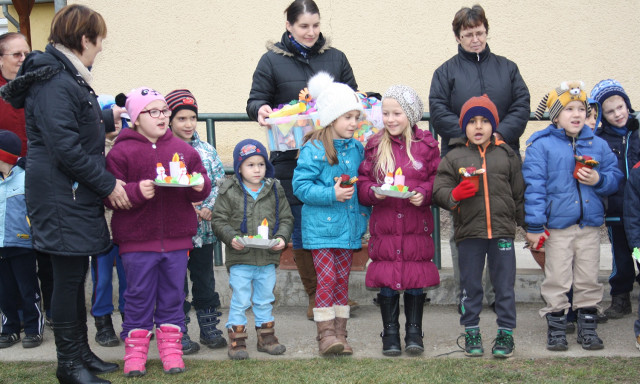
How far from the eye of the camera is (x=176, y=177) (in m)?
4.16

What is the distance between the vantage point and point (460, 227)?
4.54 meters

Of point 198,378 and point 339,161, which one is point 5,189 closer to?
point 198,378

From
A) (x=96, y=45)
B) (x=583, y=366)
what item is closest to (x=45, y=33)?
(x=96, y=45)

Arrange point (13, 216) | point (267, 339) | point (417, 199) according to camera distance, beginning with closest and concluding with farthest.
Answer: point (417, 199) → point (267, 339) → point (13, 216)

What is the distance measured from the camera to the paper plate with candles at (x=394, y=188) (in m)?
4.31

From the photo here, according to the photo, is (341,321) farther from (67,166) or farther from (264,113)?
(67,166)

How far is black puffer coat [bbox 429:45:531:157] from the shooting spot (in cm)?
502

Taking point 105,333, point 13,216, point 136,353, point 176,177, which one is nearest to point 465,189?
point 176,177

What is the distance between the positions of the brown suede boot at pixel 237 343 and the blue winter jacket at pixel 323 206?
0.70m

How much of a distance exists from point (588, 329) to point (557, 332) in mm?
224

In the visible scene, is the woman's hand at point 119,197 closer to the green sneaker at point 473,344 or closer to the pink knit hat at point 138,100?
the pink knit hat at point 138,100

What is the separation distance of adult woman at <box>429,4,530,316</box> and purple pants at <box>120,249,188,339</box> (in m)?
2.07

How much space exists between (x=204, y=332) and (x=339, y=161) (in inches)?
58.9

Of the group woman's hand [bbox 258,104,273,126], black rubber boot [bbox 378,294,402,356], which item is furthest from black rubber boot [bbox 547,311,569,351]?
woman's hand [bbox 258,104,273,126]
